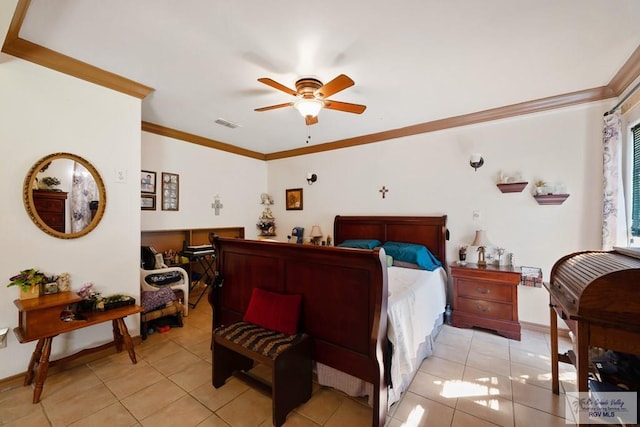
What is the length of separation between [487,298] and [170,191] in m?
4.54

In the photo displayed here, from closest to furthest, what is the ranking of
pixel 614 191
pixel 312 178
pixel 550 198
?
pixel 614 191, pixel 550 198, pixel 312 178

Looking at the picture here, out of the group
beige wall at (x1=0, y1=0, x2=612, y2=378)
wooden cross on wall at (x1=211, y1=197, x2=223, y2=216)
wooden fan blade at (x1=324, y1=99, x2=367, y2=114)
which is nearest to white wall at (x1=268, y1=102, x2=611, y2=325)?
beige wall at (x1=0, y1=0, x2=612, y2=378)

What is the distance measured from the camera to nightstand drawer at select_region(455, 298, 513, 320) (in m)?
2.85

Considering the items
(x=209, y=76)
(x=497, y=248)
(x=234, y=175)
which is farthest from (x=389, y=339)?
(x=234, y=175)

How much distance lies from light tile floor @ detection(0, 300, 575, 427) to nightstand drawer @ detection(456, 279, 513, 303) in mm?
552

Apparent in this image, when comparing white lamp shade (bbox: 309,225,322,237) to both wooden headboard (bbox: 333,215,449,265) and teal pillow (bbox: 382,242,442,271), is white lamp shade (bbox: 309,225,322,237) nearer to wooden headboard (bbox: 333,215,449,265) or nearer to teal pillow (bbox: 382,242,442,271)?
wooden headboard (bbox: 333,215,449,265)

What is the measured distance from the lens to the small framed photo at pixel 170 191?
12.6ft

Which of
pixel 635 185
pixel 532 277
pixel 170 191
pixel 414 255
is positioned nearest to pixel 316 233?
pixel 414 255

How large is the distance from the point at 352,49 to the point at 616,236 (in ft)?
9.93

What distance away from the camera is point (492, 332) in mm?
2967

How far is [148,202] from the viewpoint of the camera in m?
3.65

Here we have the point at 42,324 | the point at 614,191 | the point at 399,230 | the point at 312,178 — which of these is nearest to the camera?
the point at 42,324

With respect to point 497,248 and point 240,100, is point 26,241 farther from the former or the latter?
point 497,248

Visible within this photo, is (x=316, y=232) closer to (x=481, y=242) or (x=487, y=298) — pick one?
(x=481, y=242)
